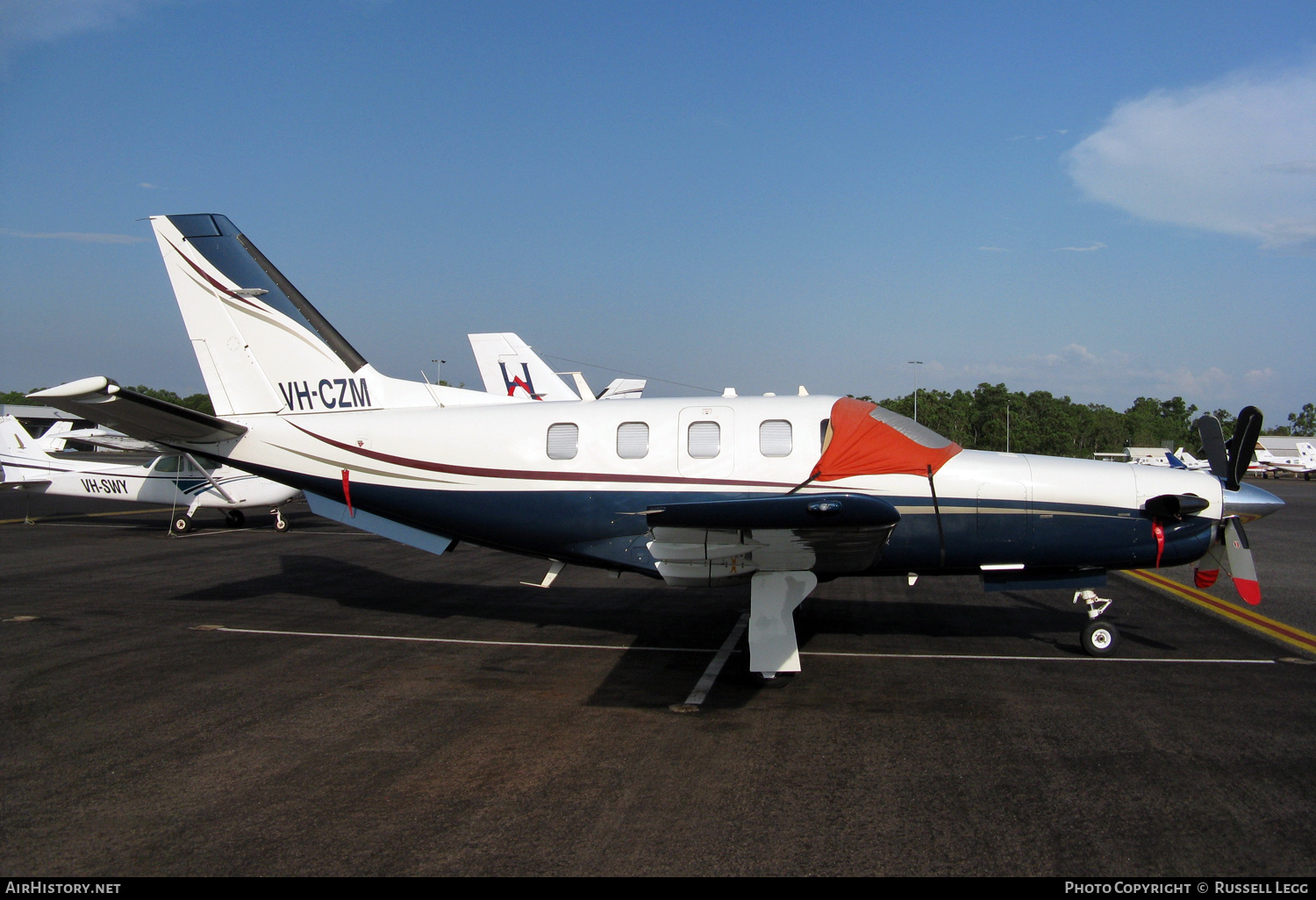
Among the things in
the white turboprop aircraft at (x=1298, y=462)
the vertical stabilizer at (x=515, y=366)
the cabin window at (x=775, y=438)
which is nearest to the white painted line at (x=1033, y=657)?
the cabin window at (x=775, y=438)

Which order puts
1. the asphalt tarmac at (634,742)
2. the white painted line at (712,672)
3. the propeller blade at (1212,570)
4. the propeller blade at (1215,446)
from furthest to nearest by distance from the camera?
the propeller blade at (1215,446)
the propeller blade at (1212,570)
the white painted line at (712,672)
the asphalt tarmac at (634,742)

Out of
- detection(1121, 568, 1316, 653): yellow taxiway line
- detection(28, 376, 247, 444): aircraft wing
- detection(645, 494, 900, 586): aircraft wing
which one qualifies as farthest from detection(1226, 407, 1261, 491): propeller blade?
detection(28, 376, 247, 444): aircraft wing

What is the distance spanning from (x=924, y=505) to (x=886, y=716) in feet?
7.38

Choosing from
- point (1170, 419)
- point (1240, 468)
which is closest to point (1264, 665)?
point (1240, 468)

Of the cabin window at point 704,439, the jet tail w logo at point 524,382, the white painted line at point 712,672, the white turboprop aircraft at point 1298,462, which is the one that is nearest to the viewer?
A: the white painted line at point 712,672

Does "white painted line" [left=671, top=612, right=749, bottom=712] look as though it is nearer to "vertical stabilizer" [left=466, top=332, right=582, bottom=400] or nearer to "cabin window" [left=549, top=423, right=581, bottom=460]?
"cabin window" [left=549, top=423, right=581, bottom=460]

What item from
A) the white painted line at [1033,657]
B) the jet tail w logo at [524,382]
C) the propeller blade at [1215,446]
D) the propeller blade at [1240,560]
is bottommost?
the white painted line at [1033,657]

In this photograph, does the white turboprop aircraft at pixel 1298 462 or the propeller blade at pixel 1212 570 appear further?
the white turboprop aircraft at pixel 1298 462

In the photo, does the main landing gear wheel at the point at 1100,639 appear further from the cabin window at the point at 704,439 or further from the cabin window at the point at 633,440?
the cabin window at the point at 633,440

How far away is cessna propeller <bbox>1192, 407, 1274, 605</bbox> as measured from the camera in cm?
788

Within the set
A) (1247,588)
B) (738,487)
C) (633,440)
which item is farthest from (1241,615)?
(633,440)

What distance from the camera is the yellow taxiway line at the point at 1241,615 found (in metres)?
8.77

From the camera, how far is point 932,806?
475 centimetres

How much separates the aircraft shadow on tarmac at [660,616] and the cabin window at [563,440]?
2.22 metres
